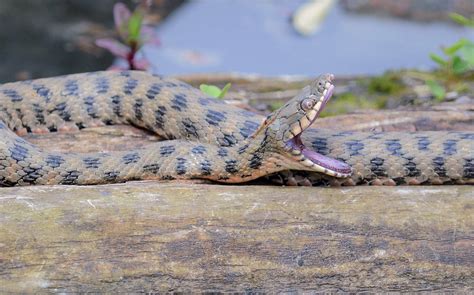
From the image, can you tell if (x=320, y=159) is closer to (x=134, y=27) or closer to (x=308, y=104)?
(x=308, y=104)

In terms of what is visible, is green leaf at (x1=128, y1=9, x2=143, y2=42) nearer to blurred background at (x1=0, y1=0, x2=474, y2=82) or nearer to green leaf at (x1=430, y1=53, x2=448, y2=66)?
blurred background at (x1=0, y1=0, x2=474, y2=82)

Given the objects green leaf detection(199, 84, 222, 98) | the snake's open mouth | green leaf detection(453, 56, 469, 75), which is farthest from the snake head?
green leaf detection(453, 56, 469, 75)

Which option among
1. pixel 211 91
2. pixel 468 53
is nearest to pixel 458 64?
pixel 468 53

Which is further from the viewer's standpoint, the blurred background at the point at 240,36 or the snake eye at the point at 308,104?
the blurred background at the point at 240,36

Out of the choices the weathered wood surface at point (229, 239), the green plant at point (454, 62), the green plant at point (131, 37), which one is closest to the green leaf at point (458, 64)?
the green plant at point (454, 62)

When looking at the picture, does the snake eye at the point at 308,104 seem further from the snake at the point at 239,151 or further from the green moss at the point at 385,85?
the green moss at the point at 385,85
